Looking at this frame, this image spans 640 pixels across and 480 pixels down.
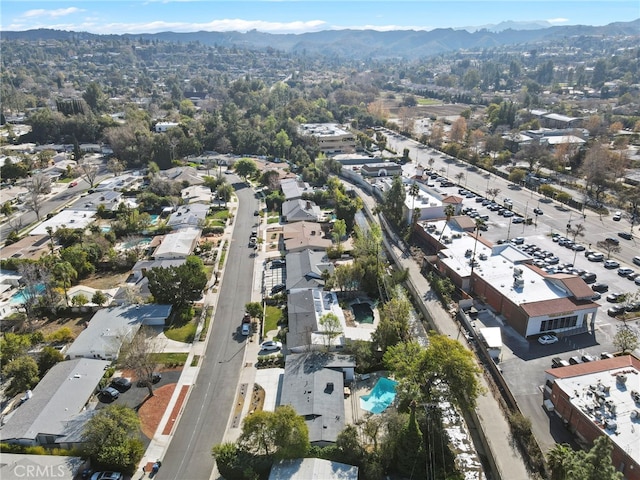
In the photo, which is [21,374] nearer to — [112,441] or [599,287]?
[112,441]

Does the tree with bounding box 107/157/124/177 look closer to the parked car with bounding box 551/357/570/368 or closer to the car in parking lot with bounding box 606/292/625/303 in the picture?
the parked car with bounding box 551/357/570/368

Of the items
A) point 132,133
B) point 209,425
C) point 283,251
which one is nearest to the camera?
point 209,425

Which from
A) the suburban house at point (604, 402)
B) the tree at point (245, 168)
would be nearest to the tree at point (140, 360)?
the suburban house at point (604, 402)

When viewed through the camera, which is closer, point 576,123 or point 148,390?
point 148,390

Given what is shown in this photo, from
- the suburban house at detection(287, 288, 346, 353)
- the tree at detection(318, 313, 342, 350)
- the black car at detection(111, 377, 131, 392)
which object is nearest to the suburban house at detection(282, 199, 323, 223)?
the suburban house at detection(287, 288, 346, 353)

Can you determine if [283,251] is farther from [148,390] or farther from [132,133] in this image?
[132,133]

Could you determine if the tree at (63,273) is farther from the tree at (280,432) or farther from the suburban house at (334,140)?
the suburban house at (334,140)

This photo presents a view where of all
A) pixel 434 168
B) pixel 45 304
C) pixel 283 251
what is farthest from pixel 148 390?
pixel 434 168
